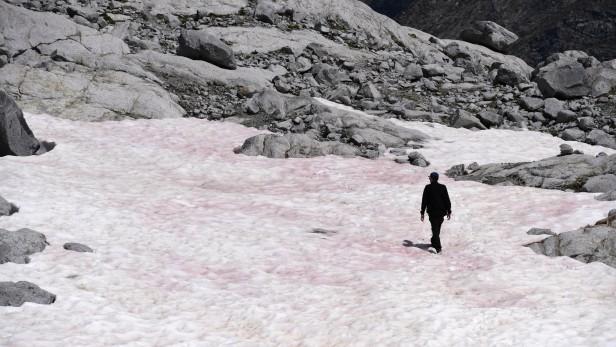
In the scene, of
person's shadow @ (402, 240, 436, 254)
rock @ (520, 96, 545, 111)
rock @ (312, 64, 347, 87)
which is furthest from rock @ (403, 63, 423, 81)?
person's shadow @ (402, 240, 436, 254)

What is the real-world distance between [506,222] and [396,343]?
35.2ft

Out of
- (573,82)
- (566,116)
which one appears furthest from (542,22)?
(566,116)

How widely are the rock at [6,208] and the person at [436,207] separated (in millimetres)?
13136

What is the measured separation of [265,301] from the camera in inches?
694

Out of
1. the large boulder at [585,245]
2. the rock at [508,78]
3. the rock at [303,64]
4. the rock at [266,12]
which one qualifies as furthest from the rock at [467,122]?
the rock at [266,12]

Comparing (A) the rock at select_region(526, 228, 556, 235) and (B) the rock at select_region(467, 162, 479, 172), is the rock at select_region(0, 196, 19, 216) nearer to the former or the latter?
(A) the rock at select_region(526, 228, 556, 235)

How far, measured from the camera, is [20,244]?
18875mm

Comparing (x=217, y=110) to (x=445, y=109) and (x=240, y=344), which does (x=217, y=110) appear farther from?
(x=240, y=344)

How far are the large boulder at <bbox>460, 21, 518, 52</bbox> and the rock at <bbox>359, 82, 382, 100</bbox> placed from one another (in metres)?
25.2

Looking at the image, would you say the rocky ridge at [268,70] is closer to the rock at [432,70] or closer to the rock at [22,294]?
the rock at [432,70]

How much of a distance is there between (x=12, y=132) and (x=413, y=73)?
3024 cm

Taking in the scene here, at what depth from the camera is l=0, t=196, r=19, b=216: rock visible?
21.5m

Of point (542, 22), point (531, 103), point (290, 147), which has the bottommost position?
point (290, 147)

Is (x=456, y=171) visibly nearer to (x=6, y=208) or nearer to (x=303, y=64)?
(x=6, y=208)
